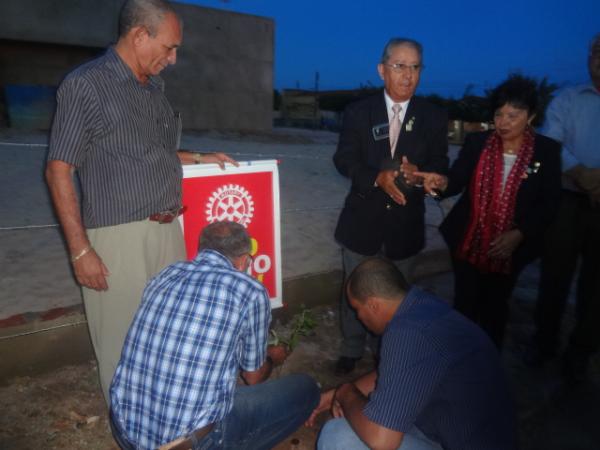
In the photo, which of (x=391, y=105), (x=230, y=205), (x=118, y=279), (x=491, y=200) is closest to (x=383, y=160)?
(x=391, y=105)

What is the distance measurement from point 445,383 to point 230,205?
5.90 ft

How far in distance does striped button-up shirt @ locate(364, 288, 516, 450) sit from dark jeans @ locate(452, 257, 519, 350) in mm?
1299

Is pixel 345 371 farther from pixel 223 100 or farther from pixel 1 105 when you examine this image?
pixel 223 100

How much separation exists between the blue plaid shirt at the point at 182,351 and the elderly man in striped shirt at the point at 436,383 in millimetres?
532

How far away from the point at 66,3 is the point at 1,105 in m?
3.42

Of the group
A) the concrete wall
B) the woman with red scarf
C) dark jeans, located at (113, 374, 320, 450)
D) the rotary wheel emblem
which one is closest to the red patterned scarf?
the woman with red scarf

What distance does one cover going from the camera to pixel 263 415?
78.9 inches

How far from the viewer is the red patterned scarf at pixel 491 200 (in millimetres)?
2604

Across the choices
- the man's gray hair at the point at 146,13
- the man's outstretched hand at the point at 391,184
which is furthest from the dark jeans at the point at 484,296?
the man's gray hair at the point at 146,13

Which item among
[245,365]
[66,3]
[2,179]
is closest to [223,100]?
Answer: [66,3]

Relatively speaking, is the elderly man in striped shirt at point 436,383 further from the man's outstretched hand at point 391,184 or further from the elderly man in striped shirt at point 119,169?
the elderly man in striped shirt at point 119,169

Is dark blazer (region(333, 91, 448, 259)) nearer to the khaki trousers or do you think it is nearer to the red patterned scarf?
the red patterned scarf

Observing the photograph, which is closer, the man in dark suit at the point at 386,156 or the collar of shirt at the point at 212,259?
the collar of shirt at the point at 212,259

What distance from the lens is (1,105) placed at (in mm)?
12250
